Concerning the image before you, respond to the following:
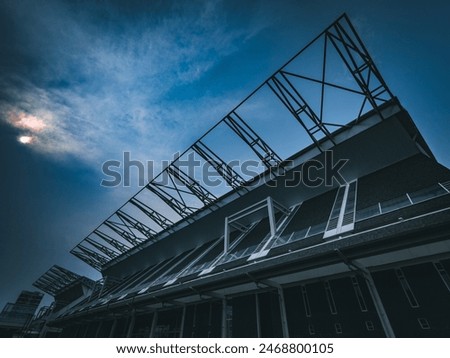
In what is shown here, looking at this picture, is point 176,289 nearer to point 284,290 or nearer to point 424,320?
point 284,290

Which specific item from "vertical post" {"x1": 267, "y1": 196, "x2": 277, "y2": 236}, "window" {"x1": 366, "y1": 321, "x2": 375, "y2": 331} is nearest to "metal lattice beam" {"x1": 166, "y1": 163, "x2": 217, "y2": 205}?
"vertical post" {"x1": 267, "y1": 196, "x2": 277, "y2": 236}

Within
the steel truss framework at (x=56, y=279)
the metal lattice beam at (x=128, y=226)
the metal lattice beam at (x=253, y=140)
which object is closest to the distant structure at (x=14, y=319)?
the steel truss framework at (x=56, y=279)

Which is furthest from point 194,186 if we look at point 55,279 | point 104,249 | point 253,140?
point 55,279

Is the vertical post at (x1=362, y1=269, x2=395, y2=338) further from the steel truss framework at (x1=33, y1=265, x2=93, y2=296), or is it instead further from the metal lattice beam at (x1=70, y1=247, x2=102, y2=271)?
the steel truss framework at (x1=33, y1=265, x2=93, y2=296)

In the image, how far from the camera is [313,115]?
1462cm

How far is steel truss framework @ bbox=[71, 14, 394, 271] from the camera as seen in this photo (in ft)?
40.7

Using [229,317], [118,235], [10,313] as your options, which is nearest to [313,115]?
[229,317]

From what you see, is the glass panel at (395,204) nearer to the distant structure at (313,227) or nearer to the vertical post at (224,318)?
the distant structure at (313,227)

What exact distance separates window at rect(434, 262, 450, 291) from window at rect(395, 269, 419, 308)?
1.09 meters

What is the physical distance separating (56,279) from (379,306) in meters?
54.8

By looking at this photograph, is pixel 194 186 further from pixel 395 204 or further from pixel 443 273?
pixel 443 273

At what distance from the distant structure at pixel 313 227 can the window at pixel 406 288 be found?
3 centimetres

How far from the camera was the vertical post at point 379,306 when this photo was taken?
26.9ft

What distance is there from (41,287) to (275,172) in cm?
5929
